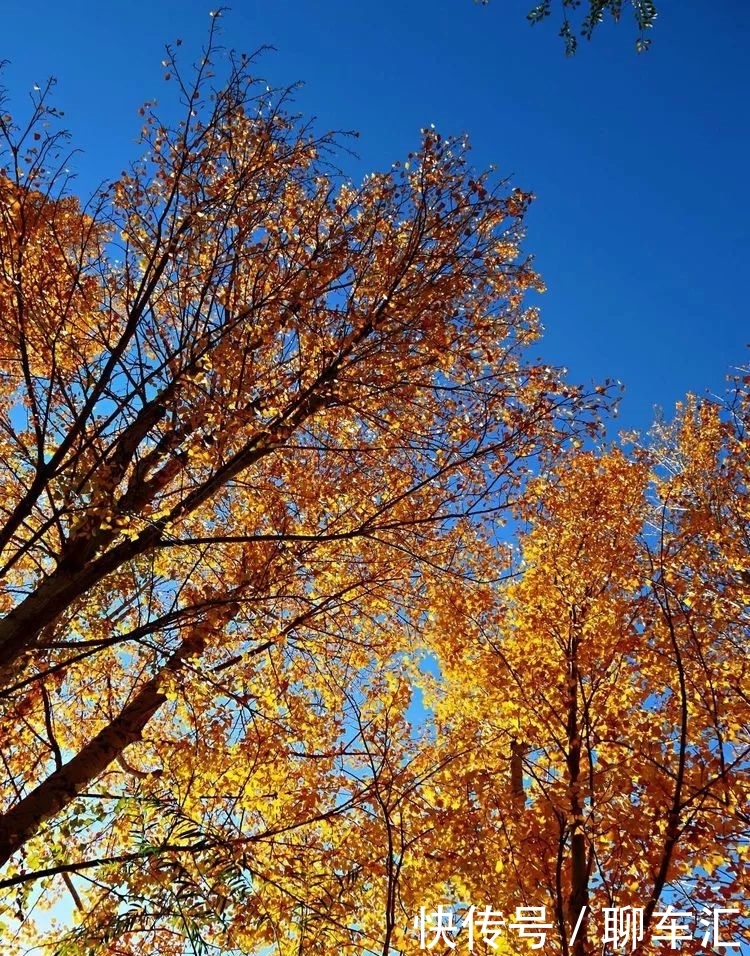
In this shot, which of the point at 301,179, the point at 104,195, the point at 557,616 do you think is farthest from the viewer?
the point at 557,616

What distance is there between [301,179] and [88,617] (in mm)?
4510

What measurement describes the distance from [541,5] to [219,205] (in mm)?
2776

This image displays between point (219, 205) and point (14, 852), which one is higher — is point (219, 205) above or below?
above

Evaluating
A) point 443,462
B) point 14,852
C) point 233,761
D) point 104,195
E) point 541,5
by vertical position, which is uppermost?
point 541,5

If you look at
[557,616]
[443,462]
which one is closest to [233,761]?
[443,462]

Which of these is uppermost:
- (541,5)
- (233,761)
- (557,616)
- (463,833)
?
(557,616)

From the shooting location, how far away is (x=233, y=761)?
A: 17.8 ft

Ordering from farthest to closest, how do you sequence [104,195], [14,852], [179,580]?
[179,580]
[104,195]
[14,852]

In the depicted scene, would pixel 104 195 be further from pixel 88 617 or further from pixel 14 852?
pixel 14 852

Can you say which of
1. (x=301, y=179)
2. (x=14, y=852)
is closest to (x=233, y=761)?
(x=14, y=852)

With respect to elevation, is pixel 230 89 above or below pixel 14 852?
above

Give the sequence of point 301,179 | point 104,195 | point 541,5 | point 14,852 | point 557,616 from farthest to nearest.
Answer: point 557,616
point 301,179
point 104,195
point 14,852
point 541,5

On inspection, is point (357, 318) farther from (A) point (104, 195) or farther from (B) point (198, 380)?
(A) point (104, 195)

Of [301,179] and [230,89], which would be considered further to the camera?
[301,179]
